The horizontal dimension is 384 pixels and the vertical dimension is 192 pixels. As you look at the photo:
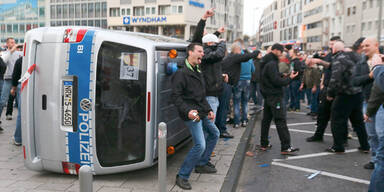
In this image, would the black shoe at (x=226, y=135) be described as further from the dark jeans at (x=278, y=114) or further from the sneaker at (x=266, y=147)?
the dark jeans at (x=278, y=114)

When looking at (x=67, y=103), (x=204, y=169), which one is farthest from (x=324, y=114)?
(x=67, y=103)

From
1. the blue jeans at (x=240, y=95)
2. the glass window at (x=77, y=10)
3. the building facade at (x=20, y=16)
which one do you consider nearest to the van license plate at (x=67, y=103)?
the blue jeans at (x=240, y=95)

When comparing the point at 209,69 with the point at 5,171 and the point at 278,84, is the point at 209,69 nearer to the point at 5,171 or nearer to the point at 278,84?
the point at 278,84

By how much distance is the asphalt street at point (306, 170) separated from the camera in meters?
4.61

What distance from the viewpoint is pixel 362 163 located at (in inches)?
219

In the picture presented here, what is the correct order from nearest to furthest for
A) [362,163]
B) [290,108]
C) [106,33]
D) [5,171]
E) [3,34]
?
[106,33]
[5,171]
[362,163]
[290,108]
[3,34]

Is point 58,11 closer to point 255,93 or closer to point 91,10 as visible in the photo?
point 91,10

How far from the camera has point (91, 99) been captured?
4172mm

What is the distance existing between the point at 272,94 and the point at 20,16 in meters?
88.7

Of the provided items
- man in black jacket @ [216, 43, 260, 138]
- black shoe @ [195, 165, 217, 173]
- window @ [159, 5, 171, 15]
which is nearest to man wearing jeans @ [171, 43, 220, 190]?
black shoe @ [195, 165, 217, 173]

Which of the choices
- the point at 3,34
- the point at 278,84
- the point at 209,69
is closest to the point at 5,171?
the point at 209,69

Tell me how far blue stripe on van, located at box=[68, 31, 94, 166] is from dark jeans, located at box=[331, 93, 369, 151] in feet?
13.4

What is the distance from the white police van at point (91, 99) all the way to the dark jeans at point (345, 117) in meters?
3.24

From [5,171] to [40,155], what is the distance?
32.2 inches
